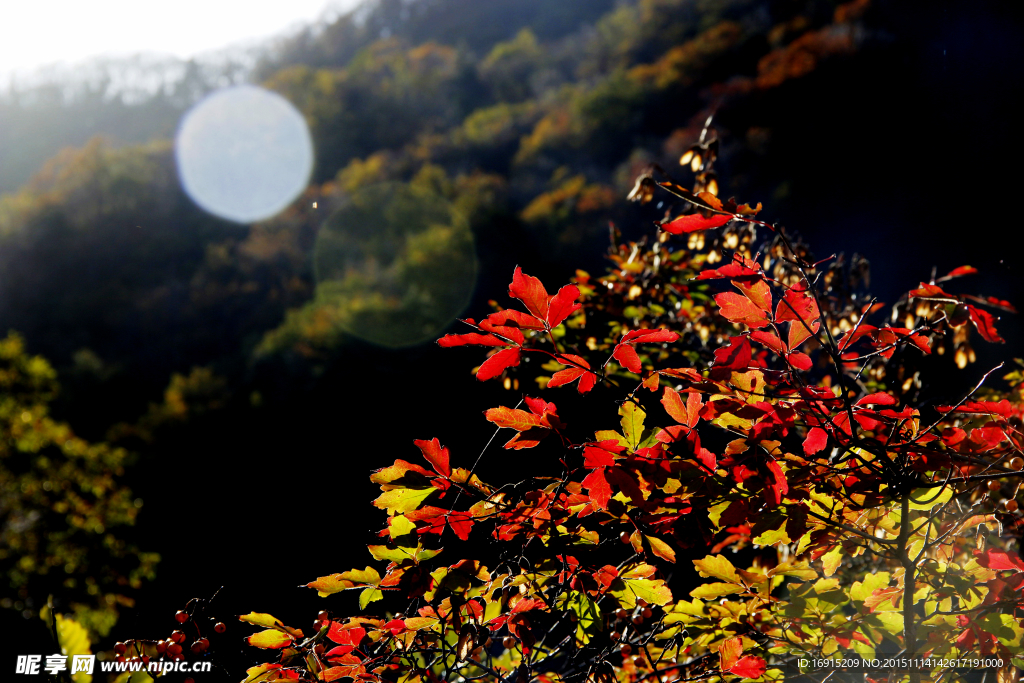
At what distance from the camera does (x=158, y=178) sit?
27578mm

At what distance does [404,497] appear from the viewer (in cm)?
96

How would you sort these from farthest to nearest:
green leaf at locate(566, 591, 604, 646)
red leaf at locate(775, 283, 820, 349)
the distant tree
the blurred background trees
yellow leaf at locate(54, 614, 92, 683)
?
the distant tree < the blurred background trees < yellow leaf at locate(54, 614, 92, 683) < green leaf at locate(566, 591, 604, 646) < red leaf at locate(775, 283, 820, 349)

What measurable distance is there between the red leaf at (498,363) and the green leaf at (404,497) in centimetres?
22

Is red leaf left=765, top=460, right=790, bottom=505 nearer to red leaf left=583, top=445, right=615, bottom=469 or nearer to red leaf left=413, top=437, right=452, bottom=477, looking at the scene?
red leaf left=583, top=445, right=615, bottom=469

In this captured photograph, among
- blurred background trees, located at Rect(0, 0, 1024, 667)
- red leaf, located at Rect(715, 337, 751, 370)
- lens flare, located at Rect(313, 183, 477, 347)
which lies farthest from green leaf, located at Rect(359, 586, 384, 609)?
lens flare, located at Rect(313, 183, 477, 347)

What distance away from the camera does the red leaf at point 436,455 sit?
935 millimetres

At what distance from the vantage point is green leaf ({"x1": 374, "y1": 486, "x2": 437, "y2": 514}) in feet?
3.13

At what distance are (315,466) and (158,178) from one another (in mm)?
25603

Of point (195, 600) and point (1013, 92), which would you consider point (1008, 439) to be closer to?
point (195, 600)

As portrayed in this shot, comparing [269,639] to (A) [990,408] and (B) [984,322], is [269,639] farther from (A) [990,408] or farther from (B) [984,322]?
(B) [984,322]

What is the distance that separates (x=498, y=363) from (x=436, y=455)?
0.19 metres

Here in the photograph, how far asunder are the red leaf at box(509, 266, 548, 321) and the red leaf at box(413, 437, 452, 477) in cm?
27

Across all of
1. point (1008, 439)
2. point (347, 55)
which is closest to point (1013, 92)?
point (1008, 439)

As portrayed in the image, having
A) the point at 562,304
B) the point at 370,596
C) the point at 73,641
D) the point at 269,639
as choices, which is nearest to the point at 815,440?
the point at 562,304
